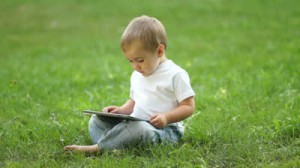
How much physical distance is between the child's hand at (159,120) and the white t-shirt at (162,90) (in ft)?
0.70

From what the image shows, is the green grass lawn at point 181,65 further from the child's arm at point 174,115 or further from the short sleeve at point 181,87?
the short sleeve at point 181,87

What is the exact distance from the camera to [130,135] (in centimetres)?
392

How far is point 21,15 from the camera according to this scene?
49.5 ft

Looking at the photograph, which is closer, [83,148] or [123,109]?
[83,148]

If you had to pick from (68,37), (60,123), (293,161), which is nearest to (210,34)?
(68,37)

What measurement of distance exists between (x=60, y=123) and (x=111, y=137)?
0.99 metres

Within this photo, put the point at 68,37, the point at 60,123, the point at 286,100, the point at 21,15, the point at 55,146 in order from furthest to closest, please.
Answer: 1. the point at 21,15
2. the point at 68,37
3. the point at 286,100
4. the point at 60,123
5. the point at 55,146

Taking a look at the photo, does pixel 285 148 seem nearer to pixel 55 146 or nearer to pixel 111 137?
pixel 111 137

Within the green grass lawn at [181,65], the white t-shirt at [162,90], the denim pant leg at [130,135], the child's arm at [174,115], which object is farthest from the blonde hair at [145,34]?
the green grass lawn at [181,65]

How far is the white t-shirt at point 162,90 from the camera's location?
3.97 metres

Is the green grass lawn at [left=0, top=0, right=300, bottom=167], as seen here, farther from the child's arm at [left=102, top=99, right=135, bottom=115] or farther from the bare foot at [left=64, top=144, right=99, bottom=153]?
the child's arm at [left=102, top=99, right=135, bottom=115]

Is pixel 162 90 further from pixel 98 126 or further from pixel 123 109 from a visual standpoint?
pixel 98 126

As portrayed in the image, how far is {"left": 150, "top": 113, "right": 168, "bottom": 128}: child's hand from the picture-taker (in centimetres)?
382

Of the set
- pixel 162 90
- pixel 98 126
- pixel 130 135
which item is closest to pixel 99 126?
pixel 98 126
